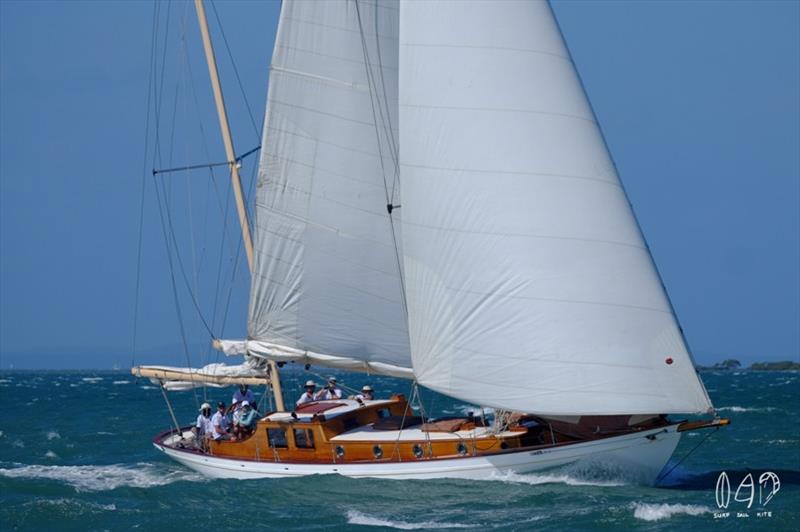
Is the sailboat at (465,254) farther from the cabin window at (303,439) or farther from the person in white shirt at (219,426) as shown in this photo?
the person in white shirt at (219,426)

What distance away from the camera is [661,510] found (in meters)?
24.1

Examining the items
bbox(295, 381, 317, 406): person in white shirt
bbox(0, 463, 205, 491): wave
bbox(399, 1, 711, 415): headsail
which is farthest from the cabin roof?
bbox(399, 1, 711, 415): headsail

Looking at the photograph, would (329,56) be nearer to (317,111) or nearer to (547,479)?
(317,111)

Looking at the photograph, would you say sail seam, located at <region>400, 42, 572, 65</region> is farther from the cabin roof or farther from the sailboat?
the cabin roof

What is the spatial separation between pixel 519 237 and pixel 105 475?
1401 cm

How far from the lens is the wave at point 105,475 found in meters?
31.2

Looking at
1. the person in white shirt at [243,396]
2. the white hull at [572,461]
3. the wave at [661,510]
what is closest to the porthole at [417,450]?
the white hull at [572,461]

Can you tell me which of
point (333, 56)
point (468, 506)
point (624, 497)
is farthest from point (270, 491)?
point (333, 56)

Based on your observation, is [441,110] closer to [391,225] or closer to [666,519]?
[391,225]

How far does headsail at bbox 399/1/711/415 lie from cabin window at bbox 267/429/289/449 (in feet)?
13.4

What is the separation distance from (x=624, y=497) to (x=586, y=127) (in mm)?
7124

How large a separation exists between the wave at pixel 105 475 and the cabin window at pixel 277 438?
2.64 metres

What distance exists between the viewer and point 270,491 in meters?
27.8

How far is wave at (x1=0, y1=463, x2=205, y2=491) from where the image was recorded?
102ft
